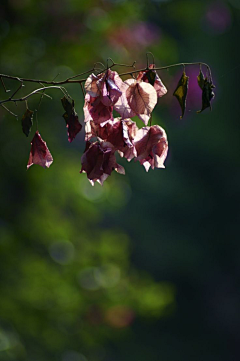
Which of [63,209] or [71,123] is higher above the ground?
[63,209]

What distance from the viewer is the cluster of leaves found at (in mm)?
673

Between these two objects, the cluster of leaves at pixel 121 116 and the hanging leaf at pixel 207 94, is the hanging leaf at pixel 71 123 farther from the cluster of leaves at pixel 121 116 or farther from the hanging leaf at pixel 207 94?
the hanging leaf at pixel 207 94

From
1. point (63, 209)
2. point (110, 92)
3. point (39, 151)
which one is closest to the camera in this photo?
point (110, 92)

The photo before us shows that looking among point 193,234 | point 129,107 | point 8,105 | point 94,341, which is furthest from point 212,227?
point 129,107

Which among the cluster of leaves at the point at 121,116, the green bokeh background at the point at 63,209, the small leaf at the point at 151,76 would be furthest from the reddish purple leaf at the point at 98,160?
the green bokeh background at the point at 63,209

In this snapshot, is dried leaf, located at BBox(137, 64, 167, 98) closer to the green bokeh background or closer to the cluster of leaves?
the cluster of leaves

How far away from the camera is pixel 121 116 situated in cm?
69

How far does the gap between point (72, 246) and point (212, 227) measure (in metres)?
4.22

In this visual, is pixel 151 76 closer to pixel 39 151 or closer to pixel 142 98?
pixel 142 98

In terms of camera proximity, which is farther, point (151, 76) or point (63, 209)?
point (63, 209)

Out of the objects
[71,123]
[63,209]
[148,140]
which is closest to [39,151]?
[71,123]

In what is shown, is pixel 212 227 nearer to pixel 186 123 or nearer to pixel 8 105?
pixel 186 123

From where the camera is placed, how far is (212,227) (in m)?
6.25

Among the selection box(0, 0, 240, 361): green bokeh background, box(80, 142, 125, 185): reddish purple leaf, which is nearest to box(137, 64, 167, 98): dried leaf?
box(80, 142, 125, 185): reddish purple leaf
